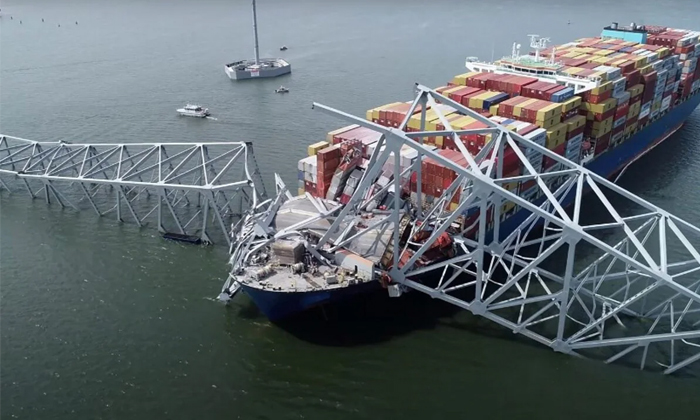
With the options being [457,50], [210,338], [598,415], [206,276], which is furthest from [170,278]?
[457,50]

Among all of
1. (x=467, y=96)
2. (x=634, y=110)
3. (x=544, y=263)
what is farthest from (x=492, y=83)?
(x=544, y=263)

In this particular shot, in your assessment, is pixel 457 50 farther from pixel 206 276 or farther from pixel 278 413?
pixel 278 413

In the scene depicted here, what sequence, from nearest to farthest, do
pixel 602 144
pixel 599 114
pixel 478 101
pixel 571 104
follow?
pixel 478 101, pixel 571 104, pixel 599 114, pixel 602 144

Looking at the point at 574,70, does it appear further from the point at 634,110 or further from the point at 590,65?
the point at 634,110

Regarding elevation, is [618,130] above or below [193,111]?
above

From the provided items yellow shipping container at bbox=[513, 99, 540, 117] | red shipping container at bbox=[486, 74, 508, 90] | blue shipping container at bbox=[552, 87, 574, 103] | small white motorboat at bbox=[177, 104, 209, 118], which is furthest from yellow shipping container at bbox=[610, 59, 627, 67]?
small white motorboat at bbox=[177, 104, 209, 118]

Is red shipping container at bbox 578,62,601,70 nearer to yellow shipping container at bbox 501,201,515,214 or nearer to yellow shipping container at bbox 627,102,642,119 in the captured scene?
yellow shipping container at bbox 627,102,642,119

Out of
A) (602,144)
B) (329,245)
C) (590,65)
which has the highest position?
(590,65)

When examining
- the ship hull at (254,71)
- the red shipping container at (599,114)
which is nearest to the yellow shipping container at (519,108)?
the red shipping container at (599,114)
